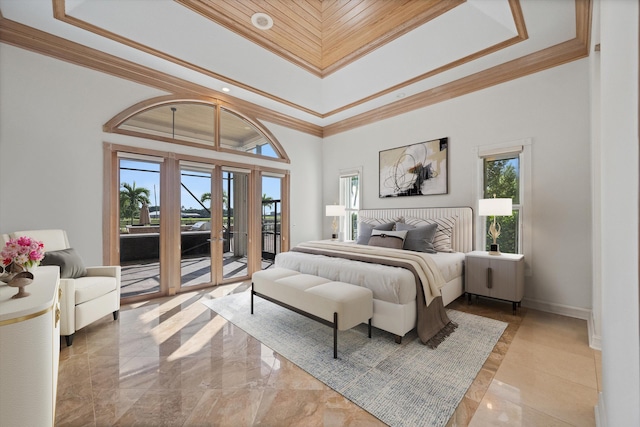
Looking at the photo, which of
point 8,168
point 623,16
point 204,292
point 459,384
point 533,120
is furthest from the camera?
point 204,292

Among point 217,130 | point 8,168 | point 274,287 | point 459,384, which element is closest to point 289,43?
point 217,130

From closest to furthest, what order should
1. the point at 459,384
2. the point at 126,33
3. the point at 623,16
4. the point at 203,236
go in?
the point at 623,16 < the point at 459,384 < the point at 126,33 < the point at 203,236

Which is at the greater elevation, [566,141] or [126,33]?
[126,33]

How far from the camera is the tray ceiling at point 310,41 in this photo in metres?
2.82

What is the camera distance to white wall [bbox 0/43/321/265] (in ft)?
9.62

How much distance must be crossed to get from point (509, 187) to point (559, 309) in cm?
162

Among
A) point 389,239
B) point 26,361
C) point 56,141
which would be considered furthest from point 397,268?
point 56,141

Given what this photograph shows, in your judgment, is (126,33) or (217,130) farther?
(217,130)

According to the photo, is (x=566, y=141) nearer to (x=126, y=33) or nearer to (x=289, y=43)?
(x=289, y=43)

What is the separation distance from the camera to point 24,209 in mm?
2990

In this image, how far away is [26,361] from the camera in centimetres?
118

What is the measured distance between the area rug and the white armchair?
1215mm

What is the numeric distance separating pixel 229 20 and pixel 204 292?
3.64 meters

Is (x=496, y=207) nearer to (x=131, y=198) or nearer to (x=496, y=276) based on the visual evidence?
(x=496, y=276)
